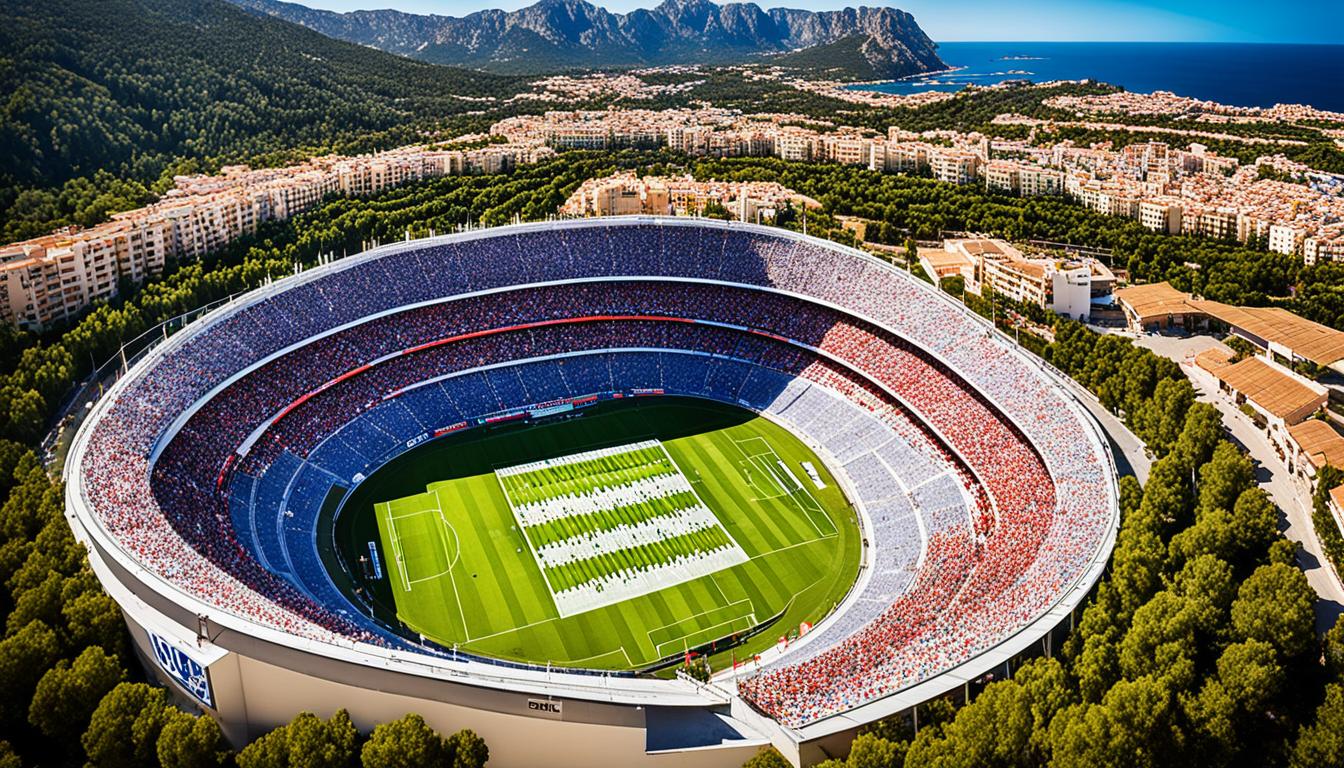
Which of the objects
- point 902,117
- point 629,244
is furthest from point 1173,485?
point 902,117

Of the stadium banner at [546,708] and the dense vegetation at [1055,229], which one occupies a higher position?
the dense vegetation at [1055,229]

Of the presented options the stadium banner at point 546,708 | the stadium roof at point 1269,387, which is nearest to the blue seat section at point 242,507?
the stadium banner at point 546,708

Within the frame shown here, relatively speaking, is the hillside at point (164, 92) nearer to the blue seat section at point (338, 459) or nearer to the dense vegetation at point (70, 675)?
the dense vegetation at point (70, 675)

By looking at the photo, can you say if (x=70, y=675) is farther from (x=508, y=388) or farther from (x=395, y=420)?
(x=508, y=388)

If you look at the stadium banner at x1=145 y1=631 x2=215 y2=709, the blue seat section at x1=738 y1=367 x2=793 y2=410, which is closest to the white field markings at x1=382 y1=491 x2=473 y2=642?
the stadium banner at x1=145 y1=631 x2=215 y2=709

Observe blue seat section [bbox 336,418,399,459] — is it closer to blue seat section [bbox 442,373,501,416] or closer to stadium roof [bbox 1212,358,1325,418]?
blue seat section [bbox 442,373,501,416]

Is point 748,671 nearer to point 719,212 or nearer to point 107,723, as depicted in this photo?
point 107,723

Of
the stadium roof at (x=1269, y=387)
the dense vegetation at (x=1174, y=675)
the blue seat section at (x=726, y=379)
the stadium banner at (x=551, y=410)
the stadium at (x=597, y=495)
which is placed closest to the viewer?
the dense vegetation at (x=1174, y=675)

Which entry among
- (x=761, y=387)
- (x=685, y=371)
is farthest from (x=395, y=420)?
(x=761, y=387)
